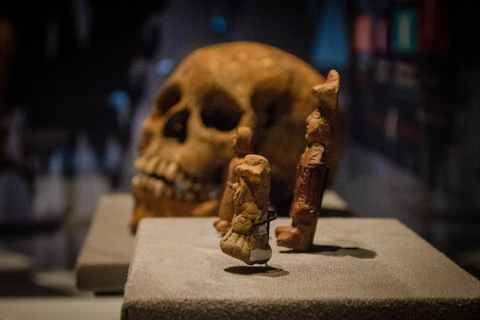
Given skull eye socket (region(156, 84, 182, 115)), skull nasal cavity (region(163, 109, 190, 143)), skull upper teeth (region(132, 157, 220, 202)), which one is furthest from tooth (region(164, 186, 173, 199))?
skull eye socket (region(156, 84, 182, 115))

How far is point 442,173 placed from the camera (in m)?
3.52

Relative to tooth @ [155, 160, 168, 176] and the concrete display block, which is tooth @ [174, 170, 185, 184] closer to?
tooth @ [155, 160, 168, 176]

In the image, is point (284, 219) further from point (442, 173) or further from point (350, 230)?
point (442, 173)

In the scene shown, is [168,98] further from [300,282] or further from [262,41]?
[300,282]

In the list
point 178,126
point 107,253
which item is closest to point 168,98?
point 178,126

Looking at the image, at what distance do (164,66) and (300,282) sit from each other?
2.14m

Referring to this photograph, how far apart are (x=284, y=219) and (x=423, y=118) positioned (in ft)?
4.01

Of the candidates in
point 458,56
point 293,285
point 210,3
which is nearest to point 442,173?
point 458,56

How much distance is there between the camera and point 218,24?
142 inches

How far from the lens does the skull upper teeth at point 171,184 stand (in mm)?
3094

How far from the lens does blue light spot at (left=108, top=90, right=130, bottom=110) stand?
3.64 metres

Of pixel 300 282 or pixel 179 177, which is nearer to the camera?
pixel 300 282

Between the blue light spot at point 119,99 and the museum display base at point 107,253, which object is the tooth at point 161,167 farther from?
the blue light spot at point 119,99

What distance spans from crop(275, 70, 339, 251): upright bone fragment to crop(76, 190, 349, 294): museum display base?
3.67 feet
